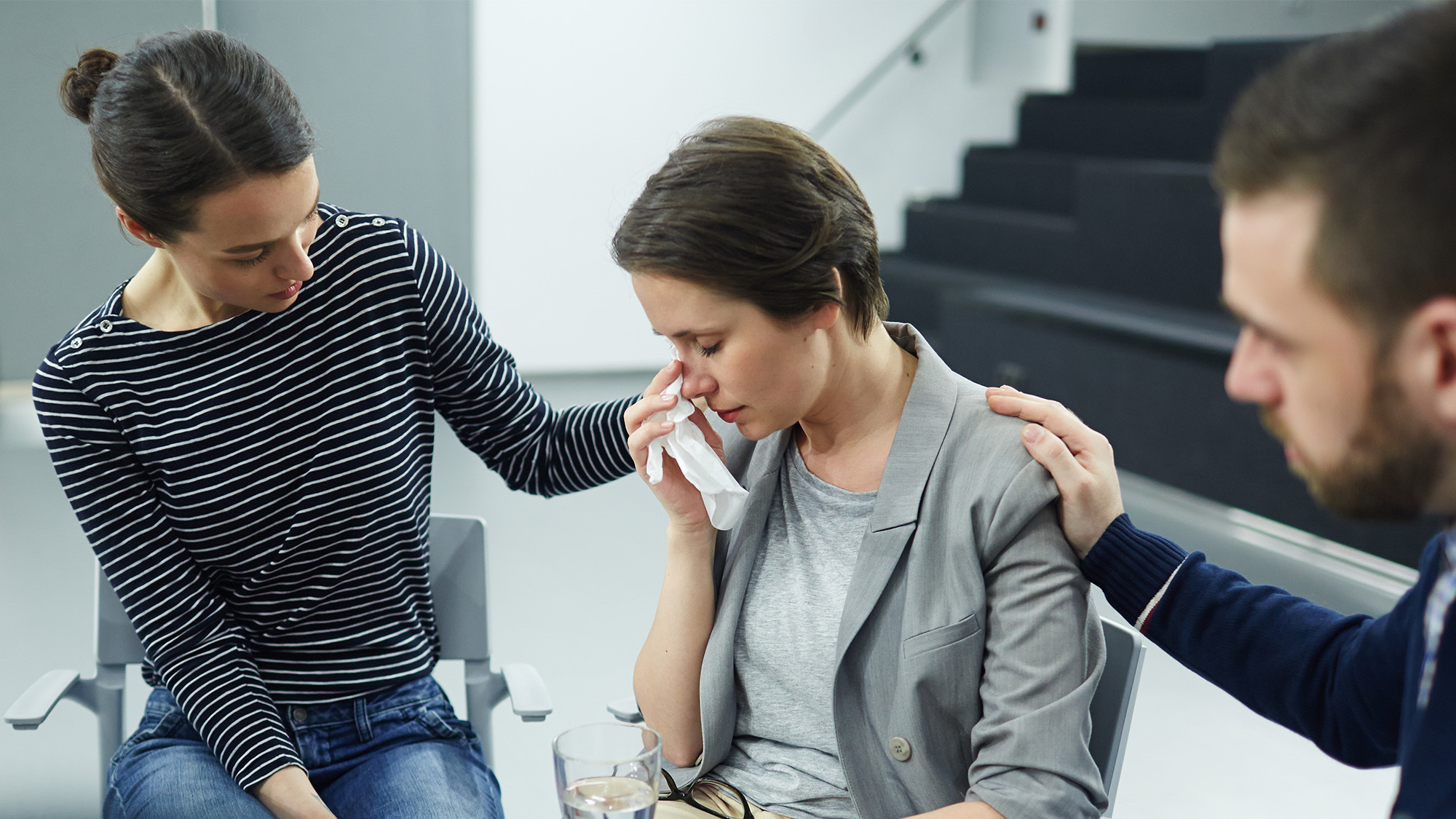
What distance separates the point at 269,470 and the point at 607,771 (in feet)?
2.46

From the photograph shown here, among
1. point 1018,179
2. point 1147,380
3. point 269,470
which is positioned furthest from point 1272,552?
point 269,470

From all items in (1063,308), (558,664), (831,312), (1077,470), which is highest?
(831,312)

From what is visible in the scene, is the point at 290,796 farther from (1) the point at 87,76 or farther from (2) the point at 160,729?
(1) the point at 87,76

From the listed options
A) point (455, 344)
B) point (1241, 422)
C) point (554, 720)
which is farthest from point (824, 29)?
point (455, 344)

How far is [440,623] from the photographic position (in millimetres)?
1717

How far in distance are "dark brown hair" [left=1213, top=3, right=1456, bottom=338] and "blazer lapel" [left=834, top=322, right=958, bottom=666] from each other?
56cm

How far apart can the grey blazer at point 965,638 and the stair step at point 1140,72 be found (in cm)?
457

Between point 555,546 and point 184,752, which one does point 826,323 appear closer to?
point 184,752

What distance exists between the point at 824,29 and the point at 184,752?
536cm

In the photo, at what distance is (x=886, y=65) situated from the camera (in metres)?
6.24

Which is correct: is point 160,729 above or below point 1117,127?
below

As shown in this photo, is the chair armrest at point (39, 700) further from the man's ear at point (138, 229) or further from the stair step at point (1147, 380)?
the stair step at point (1147, 380)

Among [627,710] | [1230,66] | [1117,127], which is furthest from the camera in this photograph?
[1117,127]

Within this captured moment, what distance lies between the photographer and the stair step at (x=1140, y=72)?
5375 mm
